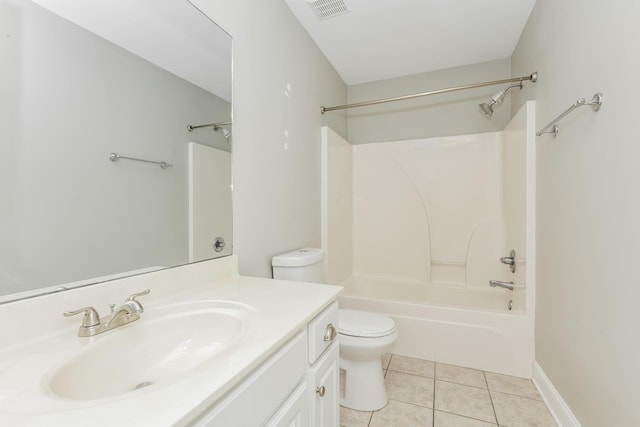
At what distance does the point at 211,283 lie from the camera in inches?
48.0

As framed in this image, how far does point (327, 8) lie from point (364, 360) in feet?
7.15

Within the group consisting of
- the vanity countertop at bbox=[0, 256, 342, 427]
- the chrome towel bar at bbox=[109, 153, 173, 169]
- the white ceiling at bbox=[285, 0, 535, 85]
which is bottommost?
the vanity countertop at bbox=[0, 256, 342, 427]

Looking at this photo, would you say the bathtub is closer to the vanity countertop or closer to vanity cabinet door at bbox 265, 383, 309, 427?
the vanity countertop

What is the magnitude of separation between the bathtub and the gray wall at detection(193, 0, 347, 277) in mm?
834

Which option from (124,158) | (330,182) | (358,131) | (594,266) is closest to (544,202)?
(594,266)

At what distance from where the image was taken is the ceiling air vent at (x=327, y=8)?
1.83 metres

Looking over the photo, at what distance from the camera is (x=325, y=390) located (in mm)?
1026

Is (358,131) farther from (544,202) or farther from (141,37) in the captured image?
(141,37)

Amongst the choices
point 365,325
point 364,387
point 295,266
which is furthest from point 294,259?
point 364,387

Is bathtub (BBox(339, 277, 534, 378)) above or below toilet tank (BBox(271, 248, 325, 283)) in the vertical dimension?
below

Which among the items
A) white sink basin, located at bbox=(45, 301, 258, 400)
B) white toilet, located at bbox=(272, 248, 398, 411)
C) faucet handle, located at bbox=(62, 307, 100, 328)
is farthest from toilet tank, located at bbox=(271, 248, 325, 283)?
faucet handle, located at bbox=(62, 307, 100, 328)

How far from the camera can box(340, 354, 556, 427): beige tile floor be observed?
1475mm

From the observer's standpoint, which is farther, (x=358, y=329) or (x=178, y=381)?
(x=358, y=329)

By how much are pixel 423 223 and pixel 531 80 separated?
1.39 meters
